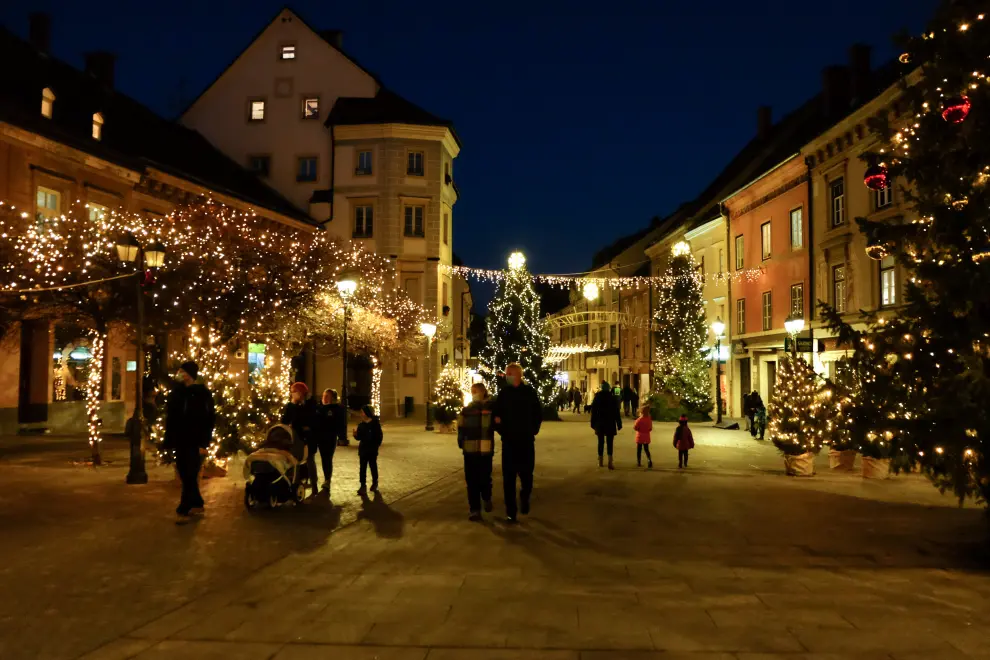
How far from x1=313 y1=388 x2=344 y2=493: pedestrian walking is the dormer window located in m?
16.0

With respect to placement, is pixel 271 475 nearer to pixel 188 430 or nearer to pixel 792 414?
pixel 188 430

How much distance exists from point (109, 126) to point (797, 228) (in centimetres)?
2442

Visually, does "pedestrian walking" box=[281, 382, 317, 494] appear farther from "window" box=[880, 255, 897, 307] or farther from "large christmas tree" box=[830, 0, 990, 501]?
"window" box=[880, 255, 897, 307]

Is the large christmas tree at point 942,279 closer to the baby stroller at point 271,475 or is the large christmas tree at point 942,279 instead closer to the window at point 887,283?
the baby stroller at point 271,475

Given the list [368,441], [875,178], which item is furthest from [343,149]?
[875,178]

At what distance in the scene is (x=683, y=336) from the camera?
1539 inches

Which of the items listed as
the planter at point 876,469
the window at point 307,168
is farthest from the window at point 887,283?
the window at point 307,168

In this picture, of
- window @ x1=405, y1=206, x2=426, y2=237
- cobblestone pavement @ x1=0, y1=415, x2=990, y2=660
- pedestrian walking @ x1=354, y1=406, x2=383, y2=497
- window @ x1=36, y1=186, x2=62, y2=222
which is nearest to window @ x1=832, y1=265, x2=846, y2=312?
cobblestone pavement @ x1=0, y1=415, x2=990, y2=660

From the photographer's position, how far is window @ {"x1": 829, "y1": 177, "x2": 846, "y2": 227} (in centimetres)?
2947

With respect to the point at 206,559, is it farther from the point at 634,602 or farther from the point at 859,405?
the point at 859,405

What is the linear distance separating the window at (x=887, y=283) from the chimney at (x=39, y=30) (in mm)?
27848

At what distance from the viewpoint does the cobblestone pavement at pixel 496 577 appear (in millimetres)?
5844

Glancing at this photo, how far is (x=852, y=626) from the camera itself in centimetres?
620

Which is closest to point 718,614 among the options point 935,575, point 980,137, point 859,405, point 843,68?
point 935,575
